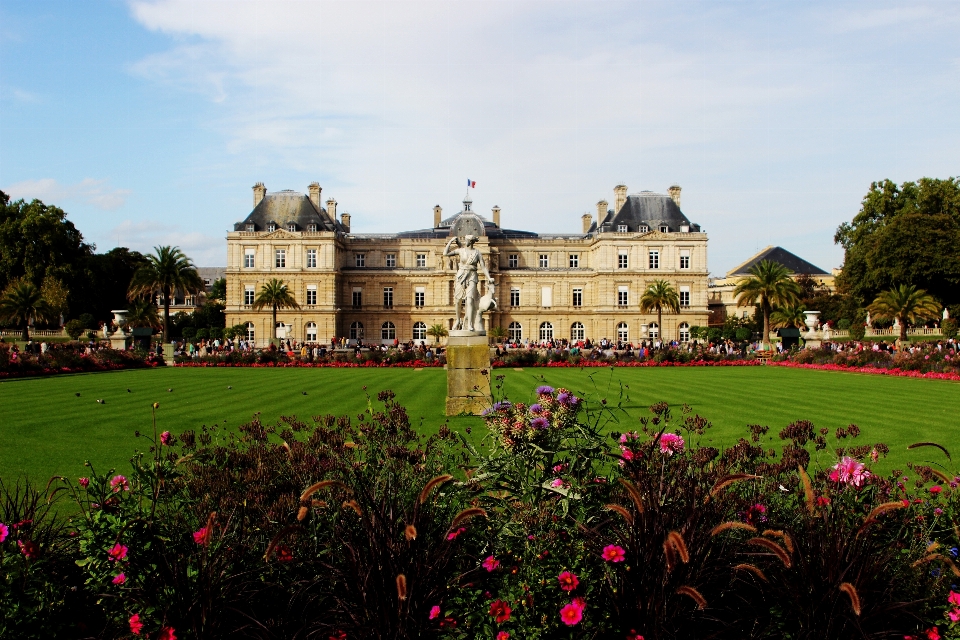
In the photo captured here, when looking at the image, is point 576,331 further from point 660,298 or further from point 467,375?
point 467,375

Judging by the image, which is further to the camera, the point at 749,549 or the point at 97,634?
the point at 749,549

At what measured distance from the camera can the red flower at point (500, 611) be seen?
346 centimetres

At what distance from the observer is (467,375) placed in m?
13.7

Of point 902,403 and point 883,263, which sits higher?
point 883,263

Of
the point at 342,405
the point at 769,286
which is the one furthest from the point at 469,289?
the point at 769,286

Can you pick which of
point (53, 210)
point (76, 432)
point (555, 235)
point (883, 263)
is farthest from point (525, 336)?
point (76, 432)

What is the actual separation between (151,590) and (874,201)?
222 feet

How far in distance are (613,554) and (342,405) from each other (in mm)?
12221

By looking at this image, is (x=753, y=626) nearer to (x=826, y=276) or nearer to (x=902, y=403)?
(x=902, y=403)

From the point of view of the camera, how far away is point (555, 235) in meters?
76.2

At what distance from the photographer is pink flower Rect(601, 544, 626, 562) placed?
3.55 m

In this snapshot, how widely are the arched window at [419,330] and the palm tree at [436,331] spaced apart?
0.81 metres

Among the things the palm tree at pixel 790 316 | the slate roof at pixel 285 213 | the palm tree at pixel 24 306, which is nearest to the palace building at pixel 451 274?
the slate roof at pixel 285 213

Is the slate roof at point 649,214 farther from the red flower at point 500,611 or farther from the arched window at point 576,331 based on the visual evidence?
the red flower at point 500,611
